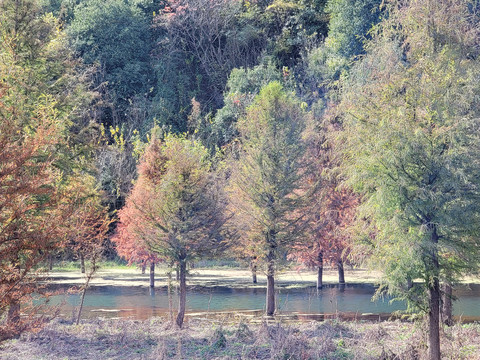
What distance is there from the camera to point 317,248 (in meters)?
34.1

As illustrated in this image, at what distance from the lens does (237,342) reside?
17047mm

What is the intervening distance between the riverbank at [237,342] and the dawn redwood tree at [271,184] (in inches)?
231

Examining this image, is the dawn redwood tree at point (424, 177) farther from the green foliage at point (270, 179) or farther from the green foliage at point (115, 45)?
the green foliage at point (115, 45)

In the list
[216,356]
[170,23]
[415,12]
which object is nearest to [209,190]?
[216,356]

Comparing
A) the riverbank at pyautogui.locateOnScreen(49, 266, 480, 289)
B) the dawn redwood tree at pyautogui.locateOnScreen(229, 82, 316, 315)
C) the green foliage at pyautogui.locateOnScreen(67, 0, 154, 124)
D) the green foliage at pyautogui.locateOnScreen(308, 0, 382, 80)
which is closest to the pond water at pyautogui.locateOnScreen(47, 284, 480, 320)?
the riverbank at pyautogui.locateOnScreen(49, 266, 480, 289)

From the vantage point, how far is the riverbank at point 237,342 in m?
15.2

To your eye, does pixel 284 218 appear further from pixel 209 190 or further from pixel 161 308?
pixel 161 308

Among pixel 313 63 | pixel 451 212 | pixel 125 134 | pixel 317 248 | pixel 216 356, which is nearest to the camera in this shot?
pixel 451 212

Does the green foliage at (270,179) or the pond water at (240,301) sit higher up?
the green foliage at (270,179)

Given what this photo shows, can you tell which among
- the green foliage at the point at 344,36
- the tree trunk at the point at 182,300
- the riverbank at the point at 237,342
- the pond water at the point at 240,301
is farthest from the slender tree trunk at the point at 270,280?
the green foliage at the point at 344,36

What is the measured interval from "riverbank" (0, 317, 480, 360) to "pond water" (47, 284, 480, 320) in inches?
198

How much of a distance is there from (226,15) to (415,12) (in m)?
41.5

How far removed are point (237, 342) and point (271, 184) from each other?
32.0 ft

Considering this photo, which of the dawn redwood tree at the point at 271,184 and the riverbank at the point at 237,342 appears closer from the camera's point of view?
the riverbank at the point at 237,342
